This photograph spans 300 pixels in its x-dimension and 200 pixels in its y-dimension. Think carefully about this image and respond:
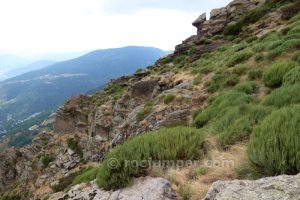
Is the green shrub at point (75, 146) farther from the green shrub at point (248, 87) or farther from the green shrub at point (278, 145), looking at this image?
the green shrub at point (278, 145)

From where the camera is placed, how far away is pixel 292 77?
38.0ft

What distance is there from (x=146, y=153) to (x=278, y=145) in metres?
2.53

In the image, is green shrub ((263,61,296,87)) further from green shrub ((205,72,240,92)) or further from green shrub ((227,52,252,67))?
green shrub ((227,52,252,67))

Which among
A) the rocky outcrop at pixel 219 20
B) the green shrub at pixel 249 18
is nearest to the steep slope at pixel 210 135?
the green shrub at pixel 249 18

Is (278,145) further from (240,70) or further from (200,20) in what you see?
(200,20)

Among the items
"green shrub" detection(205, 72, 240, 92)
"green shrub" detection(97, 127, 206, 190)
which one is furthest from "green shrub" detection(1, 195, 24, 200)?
"green shrub" detection(97, 127, 206, 190)

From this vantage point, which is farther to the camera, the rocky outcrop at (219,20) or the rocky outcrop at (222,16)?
the rocky outcrop at (222,16)

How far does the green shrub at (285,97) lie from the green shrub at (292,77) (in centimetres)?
116

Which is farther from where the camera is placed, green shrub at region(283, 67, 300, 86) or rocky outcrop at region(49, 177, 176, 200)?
green shrub at region(283, 67, 300, 86)

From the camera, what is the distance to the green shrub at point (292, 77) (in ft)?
37.0

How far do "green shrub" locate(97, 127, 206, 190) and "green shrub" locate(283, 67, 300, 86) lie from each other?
511cm

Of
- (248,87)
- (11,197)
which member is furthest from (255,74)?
(11,197)

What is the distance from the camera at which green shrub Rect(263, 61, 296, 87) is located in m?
13.1

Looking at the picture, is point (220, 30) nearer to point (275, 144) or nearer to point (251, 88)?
point (251, 88)
